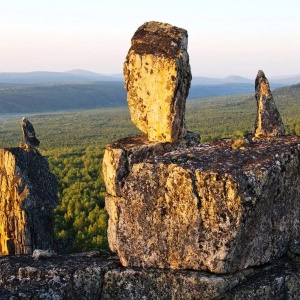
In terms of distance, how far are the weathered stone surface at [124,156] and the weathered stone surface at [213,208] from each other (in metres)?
2.78

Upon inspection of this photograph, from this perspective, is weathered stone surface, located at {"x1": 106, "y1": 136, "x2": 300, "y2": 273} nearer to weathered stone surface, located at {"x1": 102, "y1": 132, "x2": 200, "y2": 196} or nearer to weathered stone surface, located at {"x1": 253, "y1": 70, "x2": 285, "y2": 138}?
weathered stone surface, located at {"x1": 102, "y1": 132, "x2": 200, "y2": 196}

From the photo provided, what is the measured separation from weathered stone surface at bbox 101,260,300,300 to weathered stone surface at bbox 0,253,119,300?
1.13ft

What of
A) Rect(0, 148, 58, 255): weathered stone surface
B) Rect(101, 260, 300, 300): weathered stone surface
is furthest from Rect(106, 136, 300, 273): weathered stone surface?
Rect(0, 148, 58, 255): weathered stone surface

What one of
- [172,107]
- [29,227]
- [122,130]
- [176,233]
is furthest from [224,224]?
→ [122,130]

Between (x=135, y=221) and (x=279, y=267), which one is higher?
(x=135, y=221)

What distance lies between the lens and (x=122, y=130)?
12244 centimetres

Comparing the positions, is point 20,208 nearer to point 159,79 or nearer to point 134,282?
point 159,79

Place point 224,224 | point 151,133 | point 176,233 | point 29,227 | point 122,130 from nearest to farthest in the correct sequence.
Answer: point 224,224, point 176,233, point 151,133, point 29,227, point 122,130

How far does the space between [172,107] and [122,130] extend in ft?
354

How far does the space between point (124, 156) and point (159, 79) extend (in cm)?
276

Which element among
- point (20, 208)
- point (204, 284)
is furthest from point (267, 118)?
point (20, 208)

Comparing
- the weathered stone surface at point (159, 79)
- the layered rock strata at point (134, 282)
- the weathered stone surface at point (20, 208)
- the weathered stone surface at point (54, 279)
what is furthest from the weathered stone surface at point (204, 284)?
the weathered stone surface at point (20, 208)

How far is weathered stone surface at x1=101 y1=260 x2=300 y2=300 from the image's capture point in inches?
413

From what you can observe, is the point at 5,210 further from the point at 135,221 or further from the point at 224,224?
the point at 224,224
